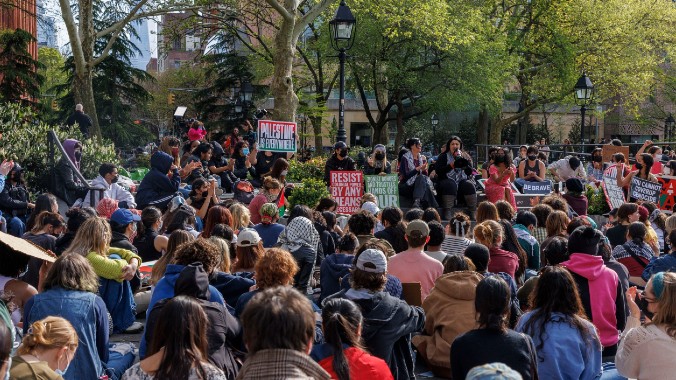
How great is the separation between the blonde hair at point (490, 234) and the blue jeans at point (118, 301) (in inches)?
130

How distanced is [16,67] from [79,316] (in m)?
33.8

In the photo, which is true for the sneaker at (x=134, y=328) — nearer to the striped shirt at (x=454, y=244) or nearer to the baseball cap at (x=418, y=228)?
the baseball cap at (x=418, y=228)

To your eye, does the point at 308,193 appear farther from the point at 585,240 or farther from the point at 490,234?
the point at 585,240

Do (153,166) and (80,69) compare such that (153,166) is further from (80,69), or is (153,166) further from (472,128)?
(472,128)

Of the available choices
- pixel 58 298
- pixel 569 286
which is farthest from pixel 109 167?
pixel 569 286

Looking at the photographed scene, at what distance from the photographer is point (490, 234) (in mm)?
8734

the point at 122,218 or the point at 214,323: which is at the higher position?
the point at 122,218

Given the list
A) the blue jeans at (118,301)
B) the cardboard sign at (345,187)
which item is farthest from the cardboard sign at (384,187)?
the blue jeans at (118,301)

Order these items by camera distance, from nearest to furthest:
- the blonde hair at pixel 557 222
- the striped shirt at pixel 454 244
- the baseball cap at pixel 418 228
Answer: the baseball cap at pixel 418 228 → the striped shirt at pixel 454 244 → the blonde hair at pixel 557 222

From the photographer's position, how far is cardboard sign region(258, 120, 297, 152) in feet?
59.5

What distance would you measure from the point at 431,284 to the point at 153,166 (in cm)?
722

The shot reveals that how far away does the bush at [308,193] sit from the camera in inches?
636

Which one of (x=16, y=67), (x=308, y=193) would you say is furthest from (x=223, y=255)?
(x=16, y=67)

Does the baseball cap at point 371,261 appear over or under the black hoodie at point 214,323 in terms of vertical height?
over
